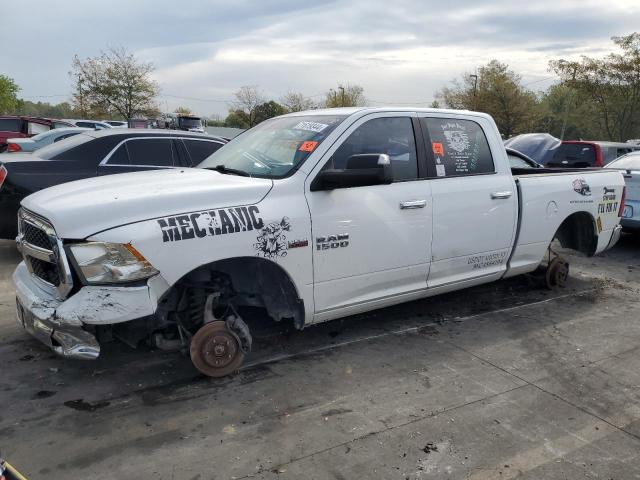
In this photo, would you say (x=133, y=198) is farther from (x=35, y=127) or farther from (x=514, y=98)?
(x=514, y=98)

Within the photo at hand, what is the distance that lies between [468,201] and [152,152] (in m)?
4.50

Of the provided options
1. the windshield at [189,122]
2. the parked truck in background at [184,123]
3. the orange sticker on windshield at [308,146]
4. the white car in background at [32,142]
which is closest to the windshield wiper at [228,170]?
the orange sticker on windshield at [308,146]

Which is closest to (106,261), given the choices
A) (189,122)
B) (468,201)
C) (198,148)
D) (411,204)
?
(411,204)

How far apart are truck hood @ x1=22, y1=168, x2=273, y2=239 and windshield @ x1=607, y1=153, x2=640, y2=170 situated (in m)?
7.29

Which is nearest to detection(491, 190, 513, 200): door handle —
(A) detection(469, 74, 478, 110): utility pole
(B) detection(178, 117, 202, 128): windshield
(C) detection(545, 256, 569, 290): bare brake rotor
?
(C) detection(545, 256, 569, 290): bare brake rotor

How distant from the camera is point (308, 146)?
4.13 meters

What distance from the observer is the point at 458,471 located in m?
2.89

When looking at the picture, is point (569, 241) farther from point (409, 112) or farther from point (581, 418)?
point (581, 418)

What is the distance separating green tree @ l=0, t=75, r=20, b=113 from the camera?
4425 centimetres

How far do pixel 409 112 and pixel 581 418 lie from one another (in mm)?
2691

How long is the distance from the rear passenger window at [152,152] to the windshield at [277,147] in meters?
2.82

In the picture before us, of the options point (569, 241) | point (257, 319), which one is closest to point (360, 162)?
point (257, 319)

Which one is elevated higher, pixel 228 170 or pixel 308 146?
pixel 308 146

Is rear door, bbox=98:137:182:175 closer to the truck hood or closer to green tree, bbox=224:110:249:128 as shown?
the truck hood
